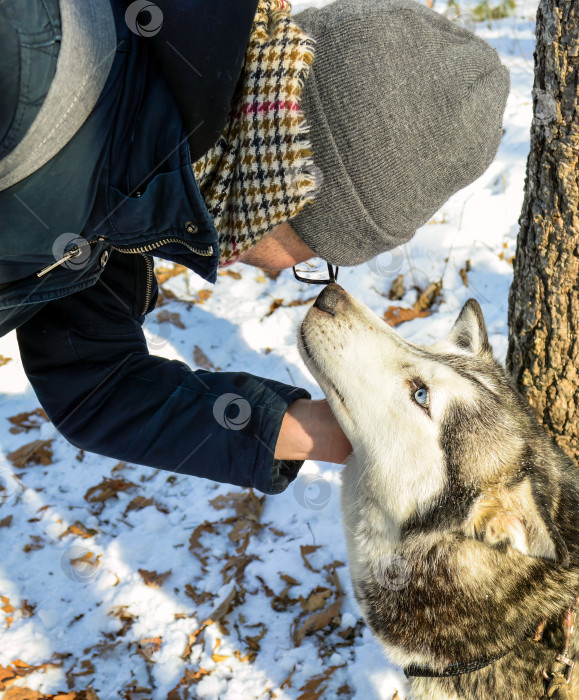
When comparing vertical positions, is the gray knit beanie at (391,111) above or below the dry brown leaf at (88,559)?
above

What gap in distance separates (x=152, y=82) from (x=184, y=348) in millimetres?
3217

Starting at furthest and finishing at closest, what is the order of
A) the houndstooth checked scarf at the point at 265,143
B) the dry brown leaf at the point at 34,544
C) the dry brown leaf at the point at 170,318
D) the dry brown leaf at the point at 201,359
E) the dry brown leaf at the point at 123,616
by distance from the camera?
the dry brown leaf at the point at 170,318 → the dry brown leaf at the point at 201,359 → the dry brown leaf at the point at 34,544 → the dry brown leaf at the point at 123,616 → the houndstooth checked scarf at the point at 265,143

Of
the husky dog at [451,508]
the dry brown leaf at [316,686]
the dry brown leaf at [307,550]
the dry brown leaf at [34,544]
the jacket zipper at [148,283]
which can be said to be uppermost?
the jacket zipper at [148,283]

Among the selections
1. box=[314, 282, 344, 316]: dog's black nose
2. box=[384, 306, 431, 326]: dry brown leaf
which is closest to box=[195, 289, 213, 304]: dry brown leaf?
box=[384, 306, 431, 326]: dry brown leaf

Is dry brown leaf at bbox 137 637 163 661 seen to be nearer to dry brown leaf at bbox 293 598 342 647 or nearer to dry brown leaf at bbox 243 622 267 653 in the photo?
dry brown leaf at bbox 243 622 267 653

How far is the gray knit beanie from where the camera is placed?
74.8 inches

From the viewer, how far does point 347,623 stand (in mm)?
3330

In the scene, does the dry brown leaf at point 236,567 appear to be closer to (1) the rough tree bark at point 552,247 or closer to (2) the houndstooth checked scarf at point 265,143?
(1) the rough tree bark at point 552,247

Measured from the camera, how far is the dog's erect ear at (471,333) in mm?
2836

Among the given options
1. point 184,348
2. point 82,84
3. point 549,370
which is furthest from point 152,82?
point 184,348

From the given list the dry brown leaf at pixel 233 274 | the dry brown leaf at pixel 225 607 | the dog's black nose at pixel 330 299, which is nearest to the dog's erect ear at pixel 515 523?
the dog's black nose at pixel 330 299

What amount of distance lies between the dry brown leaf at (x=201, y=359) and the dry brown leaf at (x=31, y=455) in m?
1.21

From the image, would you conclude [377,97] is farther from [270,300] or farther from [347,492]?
[270,300]

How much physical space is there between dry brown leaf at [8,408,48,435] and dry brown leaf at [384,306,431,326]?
8.73 ft
